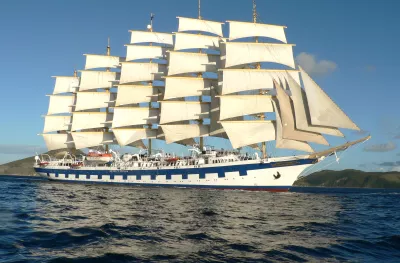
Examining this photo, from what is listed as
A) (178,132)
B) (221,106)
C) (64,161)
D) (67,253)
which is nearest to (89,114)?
(64,161)

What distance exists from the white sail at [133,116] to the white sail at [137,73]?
5.87m

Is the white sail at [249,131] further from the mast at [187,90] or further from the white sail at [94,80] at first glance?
the white sail at [94,80]

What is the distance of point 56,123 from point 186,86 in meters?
35.0

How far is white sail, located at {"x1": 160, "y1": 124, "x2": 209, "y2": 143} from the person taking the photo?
197 feet

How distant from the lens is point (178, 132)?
60219mm

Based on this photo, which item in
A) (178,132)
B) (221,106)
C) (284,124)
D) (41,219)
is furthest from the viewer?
(178,132)

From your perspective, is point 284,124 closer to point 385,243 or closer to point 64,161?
point 385,243

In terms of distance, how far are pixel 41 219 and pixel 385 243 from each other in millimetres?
15908

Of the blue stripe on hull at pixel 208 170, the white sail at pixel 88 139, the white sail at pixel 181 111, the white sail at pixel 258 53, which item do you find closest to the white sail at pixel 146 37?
the white sail at pixel 181 111

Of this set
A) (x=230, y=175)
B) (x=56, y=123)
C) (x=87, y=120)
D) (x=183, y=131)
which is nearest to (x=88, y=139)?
(x=87, y=120)

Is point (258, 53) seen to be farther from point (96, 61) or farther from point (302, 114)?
→ point (96, 61)

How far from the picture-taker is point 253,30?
57281 mm

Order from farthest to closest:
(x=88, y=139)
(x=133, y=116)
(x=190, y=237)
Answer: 1. (x=88, y=139)
2. (x=133, y=116)
3. (x=190, y=237)

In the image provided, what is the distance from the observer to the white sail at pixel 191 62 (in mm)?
60594
